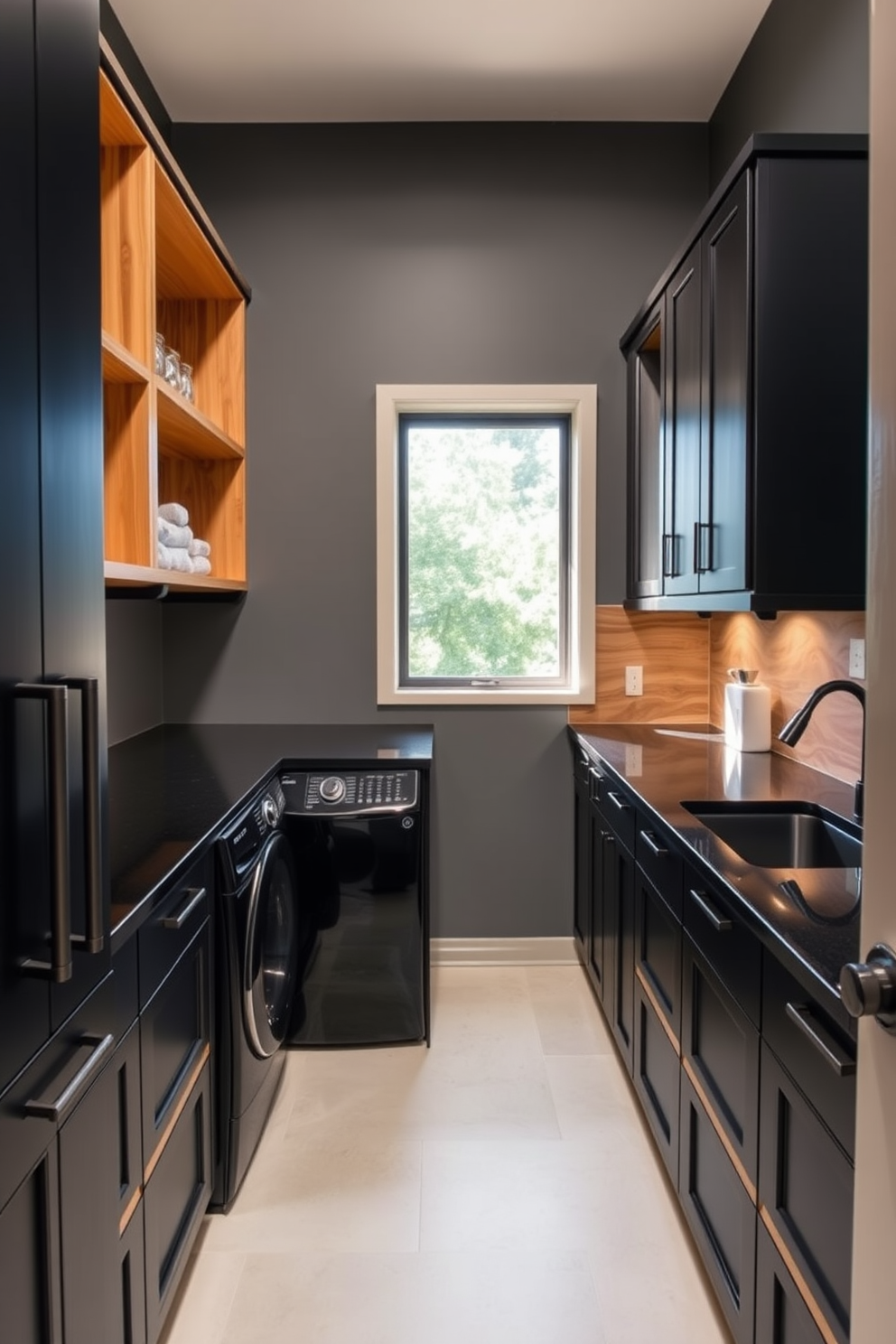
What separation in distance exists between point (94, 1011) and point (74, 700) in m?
0.39

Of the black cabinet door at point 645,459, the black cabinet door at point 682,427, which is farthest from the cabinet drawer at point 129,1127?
the black cabinet door at point 645,459

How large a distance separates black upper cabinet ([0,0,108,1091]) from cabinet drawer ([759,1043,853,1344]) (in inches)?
36.0

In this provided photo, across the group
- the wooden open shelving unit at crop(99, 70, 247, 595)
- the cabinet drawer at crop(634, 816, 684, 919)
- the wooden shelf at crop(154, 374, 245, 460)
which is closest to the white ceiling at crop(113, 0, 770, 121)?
the wooden open shelving unit at crop(99, 70, 247, 595)

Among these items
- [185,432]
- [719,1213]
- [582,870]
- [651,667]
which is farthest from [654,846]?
[185,432]

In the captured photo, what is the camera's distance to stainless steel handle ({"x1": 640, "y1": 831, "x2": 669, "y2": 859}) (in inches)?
70.2

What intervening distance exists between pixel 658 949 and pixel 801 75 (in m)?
2.34

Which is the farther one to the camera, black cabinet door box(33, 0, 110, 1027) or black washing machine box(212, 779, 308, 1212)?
black washing machine box(212, 779, 308, 1212)

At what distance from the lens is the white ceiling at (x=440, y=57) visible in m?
2.45

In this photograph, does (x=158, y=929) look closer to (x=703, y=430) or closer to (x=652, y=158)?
(x=703, y=430)

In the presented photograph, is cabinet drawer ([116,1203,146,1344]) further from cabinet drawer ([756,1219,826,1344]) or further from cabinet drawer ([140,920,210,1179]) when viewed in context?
cabinet drawer ([756,1219,826,1344])

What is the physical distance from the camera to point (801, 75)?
88.8 inches

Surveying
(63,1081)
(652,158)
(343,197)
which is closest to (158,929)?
(63,1081)

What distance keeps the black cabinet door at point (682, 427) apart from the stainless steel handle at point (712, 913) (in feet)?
3.21

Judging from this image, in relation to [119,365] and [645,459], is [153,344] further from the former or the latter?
[645,459]
